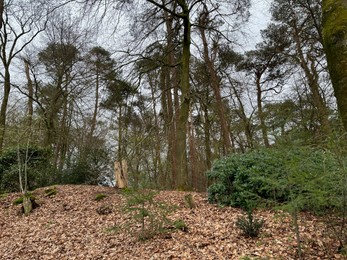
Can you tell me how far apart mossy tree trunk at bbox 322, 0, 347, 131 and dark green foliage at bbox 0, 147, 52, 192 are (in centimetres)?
838

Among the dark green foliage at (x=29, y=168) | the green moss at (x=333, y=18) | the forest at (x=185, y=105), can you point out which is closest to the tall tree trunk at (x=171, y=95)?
the forest at (x=185, y=105)

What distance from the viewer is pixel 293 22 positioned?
35.9 ft

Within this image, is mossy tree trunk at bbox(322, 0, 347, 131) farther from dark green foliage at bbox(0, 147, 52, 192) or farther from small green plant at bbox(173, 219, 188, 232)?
dark green foliage at bbox(0, 147, 52, 192)

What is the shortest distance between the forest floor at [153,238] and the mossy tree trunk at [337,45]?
123cm

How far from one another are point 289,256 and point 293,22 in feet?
32.9

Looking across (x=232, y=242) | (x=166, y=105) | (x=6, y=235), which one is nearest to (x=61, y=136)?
(x=166, y=105)

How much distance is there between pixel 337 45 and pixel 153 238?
3.22 metres

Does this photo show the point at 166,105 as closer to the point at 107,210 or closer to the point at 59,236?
the point at 107,210

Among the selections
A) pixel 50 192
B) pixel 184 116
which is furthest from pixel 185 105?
pixel 50 192

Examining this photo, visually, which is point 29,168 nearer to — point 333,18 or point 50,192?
point 50,192

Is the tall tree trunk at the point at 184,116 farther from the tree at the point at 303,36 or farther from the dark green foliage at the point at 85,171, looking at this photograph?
the tree at the point at 303,36

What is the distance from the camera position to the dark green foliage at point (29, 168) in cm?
888

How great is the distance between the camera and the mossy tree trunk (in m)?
2.38

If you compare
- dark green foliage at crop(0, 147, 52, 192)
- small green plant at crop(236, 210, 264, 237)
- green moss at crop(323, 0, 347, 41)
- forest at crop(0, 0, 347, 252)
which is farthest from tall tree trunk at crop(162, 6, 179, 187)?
green moss at crop(323, 0, 347, 41)
